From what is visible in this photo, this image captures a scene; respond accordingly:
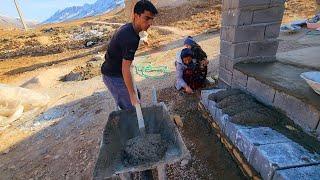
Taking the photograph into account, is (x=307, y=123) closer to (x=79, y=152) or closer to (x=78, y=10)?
(x=79, y=152)

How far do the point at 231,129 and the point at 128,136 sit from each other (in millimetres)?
1118

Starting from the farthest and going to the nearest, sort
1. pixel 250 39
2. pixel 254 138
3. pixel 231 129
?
pixel 250 39 → pixel 231 129 → pixel 254 138

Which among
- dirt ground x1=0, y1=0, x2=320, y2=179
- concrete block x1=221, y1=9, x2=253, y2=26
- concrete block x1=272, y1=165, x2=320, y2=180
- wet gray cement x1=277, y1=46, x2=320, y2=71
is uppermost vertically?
concrete block x1=221, y1=9, x2=253, y2=26

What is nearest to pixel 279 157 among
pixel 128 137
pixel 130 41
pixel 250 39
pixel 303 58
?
pixel 128 137

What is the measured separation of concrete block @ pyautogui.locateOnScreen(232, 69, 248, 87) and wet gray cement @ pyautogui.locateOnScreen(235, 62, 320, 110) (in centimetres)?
6

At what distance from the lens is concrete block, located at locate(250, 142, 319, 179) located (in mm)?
1747

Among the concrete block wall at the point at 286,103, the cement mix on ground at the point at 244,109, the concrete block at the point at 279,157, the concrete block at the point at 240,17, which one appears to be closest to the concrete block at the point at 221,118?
the cement mix on ground at the point at 244,109

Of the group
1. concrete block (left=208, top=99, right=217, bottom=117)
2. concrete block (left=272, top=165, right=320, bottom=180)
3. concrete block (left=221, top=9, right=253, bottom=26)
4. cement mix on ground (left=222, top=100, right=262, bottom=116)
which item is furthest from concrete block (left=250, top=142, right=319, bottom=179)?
concrete block (left=221, top=9, right=253, bottom=26)

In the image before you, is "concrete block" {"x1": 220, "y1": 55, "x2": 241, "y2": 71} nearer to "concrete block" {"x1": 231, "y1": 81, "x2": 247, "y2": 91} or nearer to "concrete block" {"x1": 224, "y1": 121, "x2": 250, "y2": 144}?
"concrete block" {"x1": 231, "y1": 81, "x2": 247, "y2": 91}

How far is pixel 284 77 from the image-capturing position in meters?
2.66

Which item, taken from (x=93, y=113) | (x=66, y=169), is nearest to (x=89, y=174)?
(x=66, y=169)

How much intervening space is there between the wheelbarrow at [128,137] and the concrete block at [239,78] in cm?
128

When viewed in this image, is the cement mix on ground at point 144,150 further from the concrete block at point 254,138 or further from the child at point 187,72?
the child at point 187,72

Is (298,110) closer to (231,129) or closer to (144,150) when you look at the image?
(231,129)
